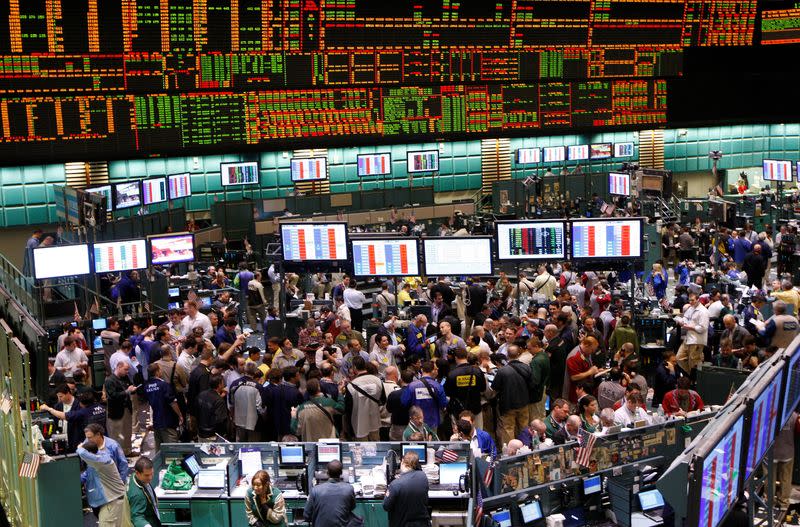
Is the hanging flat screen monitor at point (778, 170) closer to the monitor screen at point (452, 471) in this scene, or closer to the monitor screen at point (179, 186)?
the monitor screen at point (179, 186)

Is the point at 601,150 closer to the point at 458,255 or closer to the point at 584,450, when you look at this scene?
the point at 458,255

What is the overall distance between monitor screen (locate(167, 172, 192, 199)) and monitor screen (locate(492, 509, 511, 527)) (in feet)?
54.3

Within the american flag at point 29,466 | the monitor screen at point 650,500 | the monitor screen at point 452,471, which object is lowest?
the monitor screen at point 650,500

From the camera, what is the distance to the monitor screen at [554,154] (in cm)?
3142

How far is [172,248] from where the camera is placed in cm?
2022

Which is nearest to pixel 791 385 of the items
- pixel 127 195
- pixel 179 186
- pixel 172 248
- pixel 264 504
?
pixel 264 504

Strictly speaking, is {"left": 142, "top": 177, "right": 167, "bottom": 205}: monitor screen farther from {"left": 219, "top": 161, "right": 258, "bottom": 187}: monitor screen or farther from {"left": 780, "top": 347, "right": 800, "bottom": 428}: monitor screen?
{"left": 780, "top": 347, "right": 800, "bottom": 428}: monitor screen

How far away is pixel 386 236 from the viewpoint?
1636 cm

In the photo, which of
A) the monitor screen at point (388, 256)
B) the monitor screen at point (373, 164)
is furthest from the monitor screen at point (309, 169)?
the monitor screen at point (388, 256)

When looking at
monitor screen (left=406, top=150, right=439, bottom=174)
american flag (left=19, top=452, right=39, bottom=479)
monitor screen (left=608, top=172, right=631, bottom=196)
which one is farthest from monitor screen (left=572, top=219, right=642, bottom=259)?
monitor screen (left=406, top=150, right=439, bottom=174)

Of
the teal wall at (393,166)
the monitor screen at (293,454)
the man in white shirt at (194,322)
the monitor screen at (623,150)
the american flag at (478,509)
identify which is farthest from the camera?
the monitor screen at (623,150)

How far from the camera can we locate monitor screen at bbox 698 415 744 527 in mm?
6160

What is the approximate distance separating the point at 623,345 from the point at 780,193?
15.8 m

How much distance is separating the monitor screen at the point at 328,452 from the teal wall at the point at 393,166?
53.2 ft
